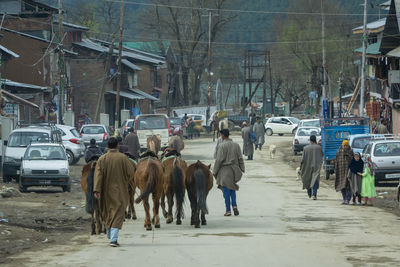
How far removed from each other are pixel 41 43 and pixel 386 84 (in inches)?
919

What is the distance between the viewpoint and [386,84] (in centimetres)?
5100

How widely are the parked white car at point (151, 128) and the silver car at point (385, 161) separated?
13.0 m

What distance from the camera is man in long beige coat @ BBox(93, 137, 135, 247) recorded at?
12.7 meters

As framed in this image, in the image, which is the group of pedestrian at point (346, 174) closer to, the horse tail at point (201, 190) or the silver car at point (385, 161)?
the silver car at point (385, 161)

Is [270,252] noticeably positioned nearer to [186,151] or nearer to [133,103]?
[186,151]

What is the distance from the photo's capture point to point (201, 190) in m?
15.5

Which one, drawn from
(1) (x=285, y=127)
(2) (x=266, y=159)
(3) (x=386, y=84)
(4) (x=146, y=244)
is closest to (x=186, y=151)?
(2) (x=266, y=159)

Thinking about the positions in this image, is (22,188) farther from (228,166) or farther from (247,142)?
(247,142)

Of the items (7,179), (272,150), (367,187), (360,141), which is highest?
(360,141)

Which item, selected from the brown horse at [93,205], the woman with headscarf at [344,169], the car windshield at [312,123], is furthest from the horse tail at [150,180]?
the car windshield at [312,123]

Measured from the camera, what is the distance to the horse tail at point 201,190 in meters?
15.5

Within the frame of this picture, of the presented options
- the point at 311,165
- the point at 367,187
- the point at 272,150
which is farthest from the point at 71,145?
the point at 367,187

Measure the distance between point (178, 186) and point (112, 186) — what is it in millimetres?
3020

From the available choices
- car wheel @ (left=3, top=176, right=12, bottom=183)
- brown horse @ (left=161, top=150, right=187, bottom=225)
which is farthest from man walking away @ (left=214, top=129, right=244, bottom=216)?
car wheel @ (left=3, top=176, right=12, bottom=183)
